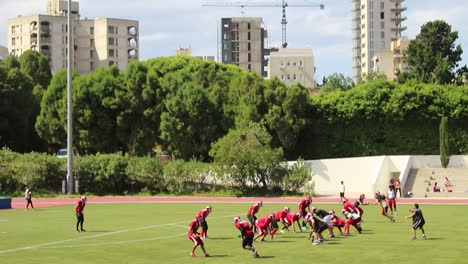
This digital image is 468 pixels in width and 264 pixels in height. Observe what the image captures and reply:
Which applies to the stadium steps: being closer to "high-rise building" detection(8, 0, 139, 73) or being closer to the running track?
the running track

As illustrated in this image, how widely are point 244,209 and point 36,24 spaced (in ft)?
382

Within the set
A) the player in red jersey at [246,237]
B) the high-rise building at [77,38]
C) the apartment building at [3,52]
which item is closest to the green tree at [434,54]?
the player in red jersey at [246,237]

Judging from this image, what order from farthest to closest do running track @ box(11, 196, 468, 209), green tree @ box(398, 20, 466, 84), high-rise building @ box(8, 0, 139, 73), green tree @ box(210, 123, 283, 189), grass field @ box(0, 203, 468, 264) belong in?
high-rise building @ box(8, 0, 139, 73) → green tree @ box(398, 20, 466, 84) → green tree @ box(210, 123, 283, 189) → running track @ box(11, 196, 468, 209) → grass field @ box(0, 203, 468, 264)

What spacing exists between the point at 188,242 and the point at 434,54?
2761 inches

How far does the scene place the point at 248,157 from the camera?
62.6 metres

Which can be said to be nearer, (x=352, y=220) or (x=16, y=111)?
(x=352, y=220)

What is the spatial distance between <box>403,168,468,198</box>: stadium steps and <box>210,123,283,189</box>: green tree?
38.7ft

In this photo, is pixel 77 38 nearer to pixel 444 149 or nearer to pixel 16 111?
pixel 16 111

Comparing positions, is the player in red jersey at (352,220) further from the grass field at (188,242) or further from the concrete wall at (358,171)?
the concrete wall at (358,171)

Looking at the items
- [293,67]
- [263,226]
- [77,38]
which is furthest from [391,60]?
[263,226]

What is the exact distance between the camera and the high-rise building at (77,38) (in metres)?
156

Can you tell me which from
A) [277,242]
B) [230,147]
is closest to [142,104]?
[230,147]

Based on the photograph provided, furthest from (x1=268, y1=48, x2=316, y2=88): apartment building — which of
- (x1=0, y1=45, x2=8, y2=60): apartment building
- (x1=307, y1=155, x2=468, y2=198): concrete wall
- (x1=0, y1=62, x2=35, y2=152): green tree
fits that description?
(x1=307, y1=155, x2=468, y2=198): concrete wall

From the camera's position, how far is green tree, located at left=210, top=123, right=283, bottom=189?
6256 centimetres
